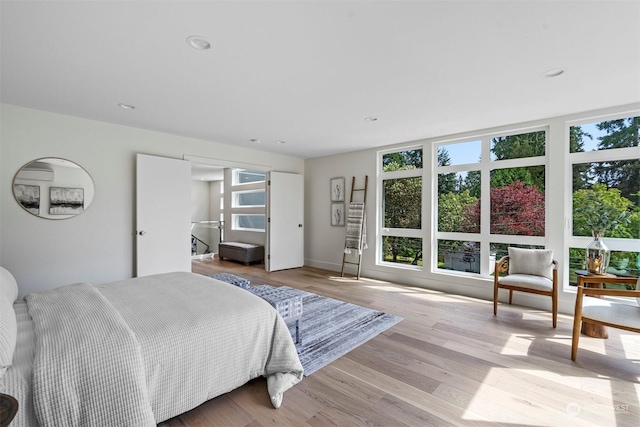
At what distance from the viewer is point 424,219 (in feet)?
15.3

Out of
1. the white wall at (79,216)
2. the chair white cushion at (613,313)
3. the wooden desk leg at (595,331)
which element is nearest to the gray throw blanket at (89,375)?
the white wall at (79,216)

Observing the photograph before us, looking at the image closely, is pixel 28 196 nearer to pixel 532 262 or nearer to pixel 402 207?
pixel 402 207

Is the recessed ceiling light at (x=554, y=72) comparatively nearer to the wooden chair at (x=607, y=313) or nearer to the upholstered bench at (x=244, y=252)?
the wooden chair at (x=607, y=313)

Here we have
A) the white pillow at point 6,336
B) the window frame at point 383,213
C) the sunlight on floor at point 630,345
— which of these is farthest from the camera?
the window frame at point 383,213

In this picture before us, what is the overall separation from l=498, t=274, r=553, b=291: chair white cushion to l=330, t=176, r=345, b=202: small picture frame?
3.15 m

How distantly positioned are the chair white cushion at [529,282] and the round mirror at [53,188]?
16.8ft

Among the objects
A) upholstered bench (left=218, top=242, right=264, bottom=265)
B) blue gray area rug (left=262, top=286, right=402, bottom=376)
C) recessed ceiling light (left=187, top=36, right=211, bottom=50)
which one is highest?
recessed ceiling light (left=187, top=36, right=211, bottom=50)

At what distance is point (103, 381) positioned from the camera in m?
1.28

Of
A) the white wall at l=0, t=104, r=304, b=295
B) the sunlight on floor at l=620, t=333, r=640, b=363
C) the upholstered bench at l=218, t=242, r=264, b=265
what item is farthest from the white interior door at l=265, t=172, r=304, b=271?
the sunlight on floor at l=620, t=333, r=640, b=363

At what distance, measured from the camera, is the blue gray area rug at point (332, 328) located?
2436 mm

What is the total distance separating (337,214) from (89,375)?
4.81 m

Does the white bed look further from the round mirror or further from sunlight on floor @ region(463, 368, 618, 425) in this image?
the round mirror

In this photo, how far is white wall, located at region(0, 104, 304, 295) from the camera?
10.4 feet

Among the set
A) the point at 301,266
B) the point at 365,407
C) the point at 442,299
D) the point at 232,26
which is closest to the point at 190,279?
the point at 365,407
